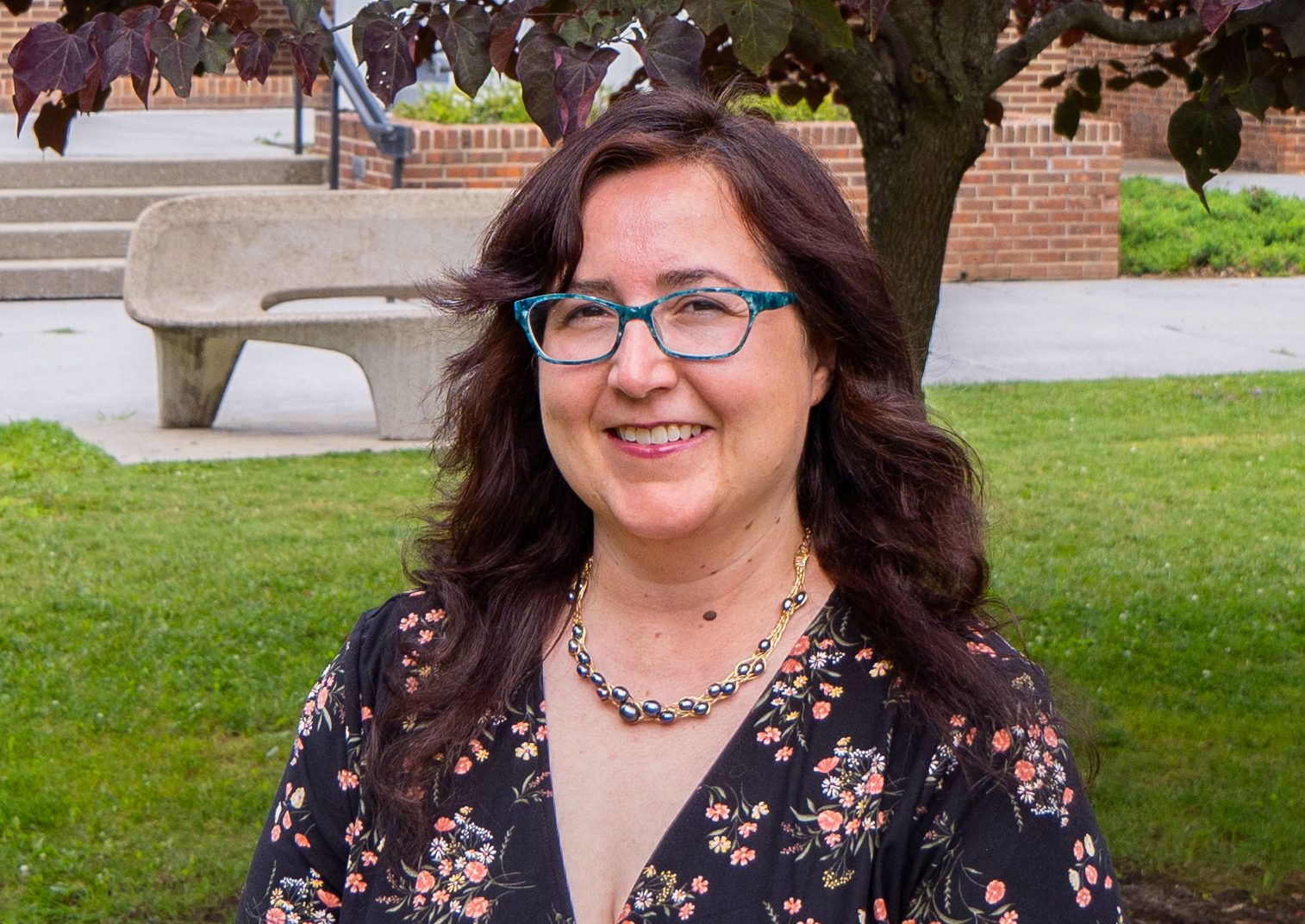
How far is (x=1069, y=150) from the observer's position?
12.0m

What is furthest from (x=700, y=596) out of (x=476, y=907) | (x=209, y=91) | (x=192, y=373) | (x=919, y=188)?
(x=209, y=91)

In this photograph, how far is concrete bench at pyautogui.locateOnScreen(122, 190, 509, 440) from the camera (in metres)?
7.55

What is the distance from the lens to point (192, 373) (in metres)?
7.69

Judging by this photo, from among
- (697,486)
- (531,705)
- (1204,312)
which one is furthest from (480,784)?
(1204,312)

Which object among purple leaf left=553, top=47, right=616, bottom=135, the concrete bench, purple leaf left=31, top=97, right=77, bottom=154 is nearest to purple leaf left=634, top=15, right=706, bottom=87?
purple leaf left=553, top=47, right=616, bottom=135

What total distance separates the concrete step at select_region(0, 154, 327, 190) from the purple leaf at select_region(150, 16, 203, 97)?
10457 mm

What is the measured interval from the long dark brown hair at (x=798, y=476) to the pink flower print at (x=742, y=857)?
0.23 metres

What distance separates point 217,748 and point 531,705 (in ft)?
8.70

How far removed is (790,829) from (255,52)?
1.38 metres

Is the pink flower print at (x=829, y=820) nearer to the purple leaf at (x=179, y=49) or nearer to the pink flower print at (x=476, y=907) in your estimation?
the pink flower print at (x=476, y=907)

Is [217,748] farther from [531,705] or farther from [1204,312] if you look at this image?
[1204,312]

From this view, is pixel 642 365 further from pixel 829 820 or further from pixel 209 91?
pixel 209 91

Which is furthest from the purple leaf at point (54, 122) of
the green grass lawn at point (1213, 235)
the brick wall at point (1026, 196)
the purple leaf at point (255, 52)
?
the green grass lawn at point (1213, 235)

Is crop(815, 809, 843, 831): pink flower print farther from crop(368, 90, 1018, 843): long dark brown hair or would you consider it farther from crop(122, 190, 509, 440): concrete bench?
crop(122, 190, 509, 440): concrete bench
